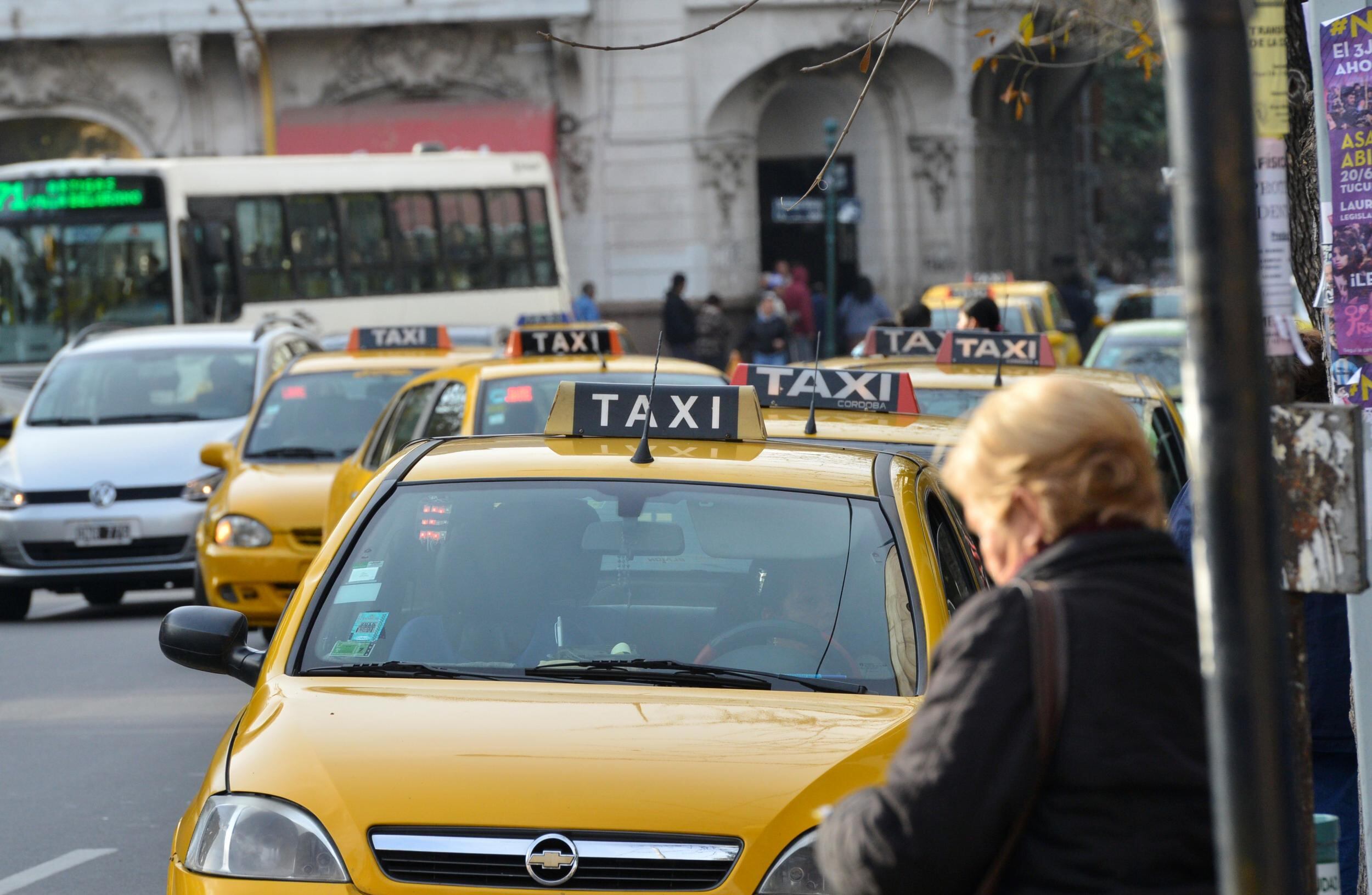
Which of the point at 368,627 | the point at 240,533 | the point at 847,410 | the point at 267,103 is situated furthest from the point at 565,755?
the point at 267,103

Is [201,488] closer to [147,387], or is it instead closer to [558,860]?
[147,387]

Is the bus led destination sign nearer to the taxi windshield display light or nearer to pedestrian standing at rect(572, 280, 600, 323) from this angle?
pedestrian standing at rect(572, 280, 600, 323)

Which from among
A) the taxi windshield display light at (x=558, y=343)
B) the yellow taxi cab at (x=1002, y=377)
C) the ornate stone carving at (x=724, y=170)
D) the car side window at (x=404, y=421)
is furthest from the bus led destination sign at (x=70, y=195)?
the ornate stone carving at (x=724, y=170)

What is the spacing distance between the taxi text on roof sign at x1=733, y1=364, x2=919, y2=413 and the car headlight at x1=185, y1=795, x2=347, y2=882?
4.06 meters

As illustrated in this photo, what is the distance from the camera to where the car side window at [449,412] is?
388 inches

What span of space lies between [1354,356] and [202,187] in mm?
19819

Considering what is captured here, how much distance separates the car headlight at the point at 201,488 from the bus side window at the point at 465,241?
13.5 m

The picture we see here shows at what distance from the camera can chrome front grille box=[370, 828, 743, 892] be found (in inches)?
141

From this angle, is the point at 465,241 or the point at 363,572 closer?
the point at 363,572

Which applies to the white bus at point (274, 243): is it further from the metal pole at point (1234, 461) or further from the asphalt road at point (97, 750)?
the metal pole at point (1234, 461)

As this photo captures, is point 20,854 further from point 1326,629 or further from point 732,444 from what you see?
point 1326,629

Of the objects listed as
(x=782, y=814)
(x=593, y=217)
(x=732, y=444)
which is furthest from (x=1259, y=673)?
(x=593, y=217)

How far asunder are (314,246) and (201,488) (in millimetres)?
12262

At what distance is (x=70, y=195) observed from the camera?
70.7 feet
